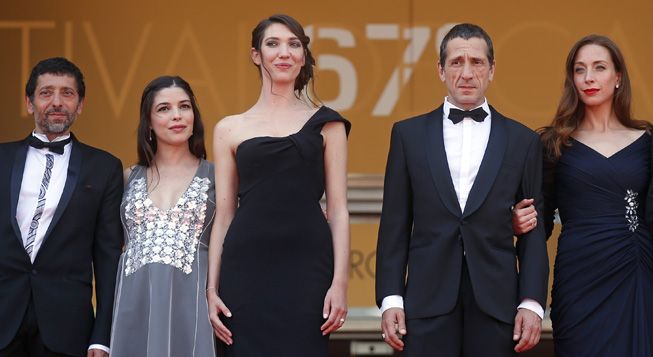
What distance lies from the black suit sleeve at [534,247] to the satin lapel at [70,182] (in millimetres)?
Result: 1749

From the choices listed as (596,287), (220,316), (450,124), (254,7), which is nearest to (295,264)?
(220,316)

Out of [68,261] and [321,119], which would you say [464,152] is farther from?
[68,261]

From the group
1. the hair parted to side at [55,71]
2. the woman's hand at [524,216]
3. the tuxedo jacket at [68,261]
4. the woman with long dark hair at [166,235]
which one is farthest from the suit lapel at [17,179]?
the woman's hand at [524,216]

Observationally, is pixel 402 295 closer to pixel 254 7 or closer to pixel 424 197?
pixel 424 197

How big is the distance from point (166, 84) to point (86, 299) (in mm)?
909

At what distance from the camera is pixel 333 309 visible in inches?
179

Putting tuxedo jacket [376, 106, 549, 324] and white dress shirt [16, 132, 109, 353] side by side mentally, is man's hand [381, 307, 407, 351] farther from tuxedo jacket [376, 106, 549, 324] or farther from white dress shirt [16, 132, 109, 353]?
white dress shirt [16, 132, 109, 353]

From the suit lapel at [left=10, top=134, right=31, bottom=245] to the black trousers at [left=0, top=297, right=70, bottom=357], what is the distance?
291 mm

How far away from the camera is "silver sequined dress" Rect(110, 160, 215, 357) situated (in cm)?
464

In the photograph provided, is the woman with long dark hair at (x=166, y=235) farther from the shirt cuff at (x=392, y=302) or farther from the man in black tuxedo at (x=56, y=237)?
the shirt cuff at (x=392, y=302)

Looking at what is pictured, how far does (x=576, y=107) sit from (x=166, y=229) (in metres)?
1.70

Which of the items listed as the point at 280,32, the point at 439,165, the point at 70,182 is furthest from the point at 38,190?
the point at 439,165

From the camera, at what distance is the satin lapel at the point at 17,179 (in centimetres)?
483

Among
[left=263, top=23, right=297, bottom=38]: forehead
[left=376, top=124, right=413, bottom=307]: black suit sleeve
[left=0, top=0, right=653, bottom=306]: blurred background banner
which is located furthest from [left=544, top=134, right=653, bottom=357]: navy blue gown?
[left=0, top=0, right=653, bottom=306]: blurred background banner
